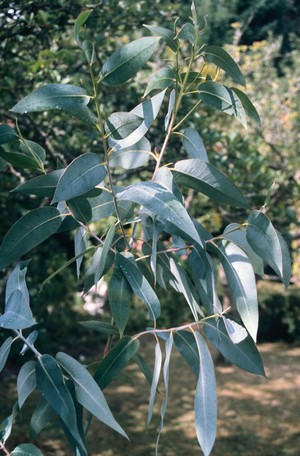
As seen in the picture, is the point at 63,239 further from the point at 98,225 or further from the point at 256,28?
the point at 256,28

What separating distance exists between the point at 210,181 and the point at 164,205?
126 mm

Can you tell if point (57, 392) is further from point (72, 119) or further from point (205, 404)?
point (72, 119)

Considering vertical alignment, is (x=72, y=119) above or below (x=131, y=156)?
below

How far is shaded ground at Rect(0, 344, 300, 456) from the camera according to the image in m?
4.01

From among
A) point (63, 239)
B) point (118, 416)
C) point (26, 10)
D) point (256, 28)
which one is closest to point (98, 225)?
point (63, 239)

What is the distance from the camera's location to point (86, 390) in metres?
0.93

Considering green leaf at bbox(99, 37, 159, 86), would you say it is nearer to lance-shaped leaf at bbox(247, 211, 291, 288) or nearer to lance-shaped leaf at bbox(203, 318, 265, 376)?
lance-shaped leaf at bbox(247, 211, 291, 288)

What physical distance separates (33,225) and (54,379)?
244 mm

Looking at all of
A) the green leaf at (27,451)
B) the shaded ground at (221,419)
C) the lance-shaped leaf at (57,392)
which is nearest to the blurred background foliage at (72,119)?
the lance-shaped leaf at (57,392)

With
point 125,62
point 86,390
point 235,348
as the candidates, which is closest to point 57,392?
point 86,390

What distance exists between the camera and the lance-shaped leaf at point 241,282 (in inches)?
38.7

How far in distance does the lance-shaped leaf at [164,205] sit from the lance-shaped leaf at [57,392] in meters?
0.28

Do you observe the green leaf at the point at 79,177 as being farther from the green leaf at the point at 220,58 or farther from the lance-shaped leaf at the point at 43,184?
the green leaf at the point at 220,58

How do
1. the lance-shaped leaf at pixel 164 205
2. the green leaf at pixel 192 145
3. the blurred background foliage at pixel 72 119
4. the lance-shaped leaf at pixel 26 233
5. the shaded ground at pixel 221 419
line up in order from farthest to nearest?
the shaded ground at pixel 221 419 < the blurred background foliage at pixel 72 119 < the green leaf at pixel 192 145 < the lance-shaped leaf at pixel 26 233 < the lance-shaped leaf at pixel 164 205
